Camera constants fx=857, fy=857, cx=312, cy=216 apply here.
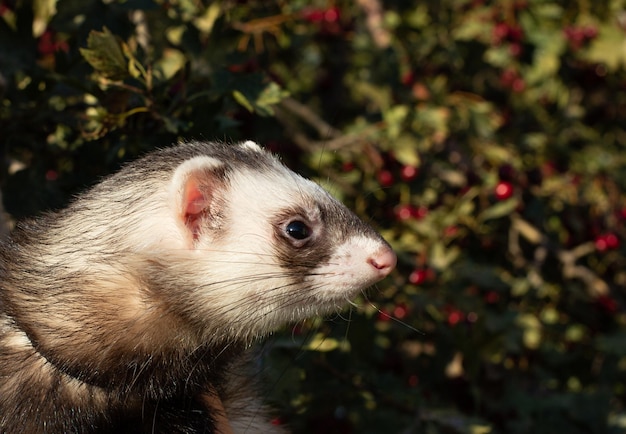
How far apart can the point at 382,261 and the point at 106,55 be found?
0.68m

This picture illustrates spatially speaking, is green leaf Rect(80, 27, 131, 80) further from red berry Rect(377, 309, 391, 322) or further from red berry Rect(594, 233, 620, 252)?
red berry Rect(594, 233, 620, 252)

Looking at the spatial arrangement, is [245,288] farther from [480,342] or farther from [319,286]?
[480,342]

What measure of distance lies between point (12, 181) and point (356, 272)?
900mm

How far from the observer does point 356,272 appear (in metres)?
1.50

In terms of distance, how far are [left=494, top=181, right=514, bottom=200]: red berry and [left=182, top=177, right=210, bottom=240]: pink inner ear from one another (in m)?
1.54

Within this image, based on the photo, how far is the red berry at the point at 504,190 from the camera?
2834 millimetres

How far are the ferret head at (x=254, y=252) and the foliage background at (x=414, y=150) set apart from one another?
28 cm

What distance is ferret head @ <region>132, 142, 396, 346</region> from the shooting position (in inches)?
58.7

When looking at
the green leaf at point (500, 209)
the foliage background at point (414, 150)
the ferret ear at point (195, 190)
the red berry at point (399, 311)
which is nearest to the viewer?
the ferret ear at point (195, 190)

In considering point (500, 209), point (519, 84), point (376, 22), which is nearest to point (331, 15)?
point (376, 22)

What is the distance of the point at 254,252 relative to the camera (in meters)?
1.53

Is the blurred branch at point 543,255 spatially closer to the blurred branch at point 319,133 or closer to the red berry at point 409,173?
the red berry at point 409,173

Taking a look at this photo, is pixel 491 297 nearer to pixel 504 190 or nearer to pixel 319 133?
pixel 504 190

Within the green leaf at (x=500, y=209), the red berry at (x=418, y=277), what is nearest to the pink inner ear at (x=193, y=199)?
the red berry at (x=418, y=277)
